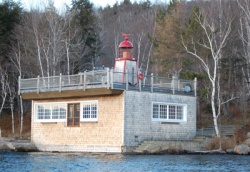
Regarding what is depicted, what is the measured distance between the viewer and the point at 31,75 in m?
55.4

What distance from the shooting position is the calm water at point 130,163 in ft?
89.1

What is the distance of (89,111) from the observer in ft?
127

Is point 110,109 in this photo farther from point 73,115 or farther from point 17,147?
point 17,147

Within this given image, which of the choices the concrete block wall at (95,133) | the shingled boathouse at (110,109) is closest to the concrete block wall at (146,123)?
the shingled boathouse at (110,109)

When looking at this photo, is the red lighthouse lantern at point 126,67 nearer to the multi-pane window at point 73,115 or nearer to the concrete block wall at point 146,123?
the concrete block wall at point 146,123

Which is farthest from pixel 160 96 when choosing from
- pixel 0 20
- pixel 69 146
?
pixel 0 20

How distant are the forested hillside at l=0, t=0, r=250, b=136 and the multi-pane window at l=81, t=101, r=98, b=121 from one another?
9607mm

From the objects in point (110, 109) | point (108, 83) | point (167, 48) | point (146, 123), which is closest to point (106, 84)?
point (108, 83)

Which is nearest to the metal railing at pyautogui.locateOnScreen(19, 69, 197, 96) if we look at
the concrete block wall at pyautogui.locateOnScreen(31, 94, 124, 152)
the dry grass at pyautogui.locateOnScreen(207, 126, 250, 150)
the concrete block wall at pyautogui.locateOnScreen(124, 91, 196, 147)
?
the concrete block wall at pyautogui.locateOnScreen(124, 91, 196, 147)

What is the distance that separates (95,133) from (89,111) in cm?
167

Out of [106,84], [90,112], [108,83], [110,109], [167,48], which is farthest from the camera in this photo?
[167,48]

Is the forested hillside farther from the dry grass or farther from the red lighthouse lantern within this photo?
Result: the red lighthouse lantern

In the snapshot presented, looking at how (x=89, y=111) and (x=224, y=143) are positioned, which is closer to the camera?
(x=224, y=143)

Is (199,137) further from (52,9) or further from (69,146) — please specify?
(52,9)
